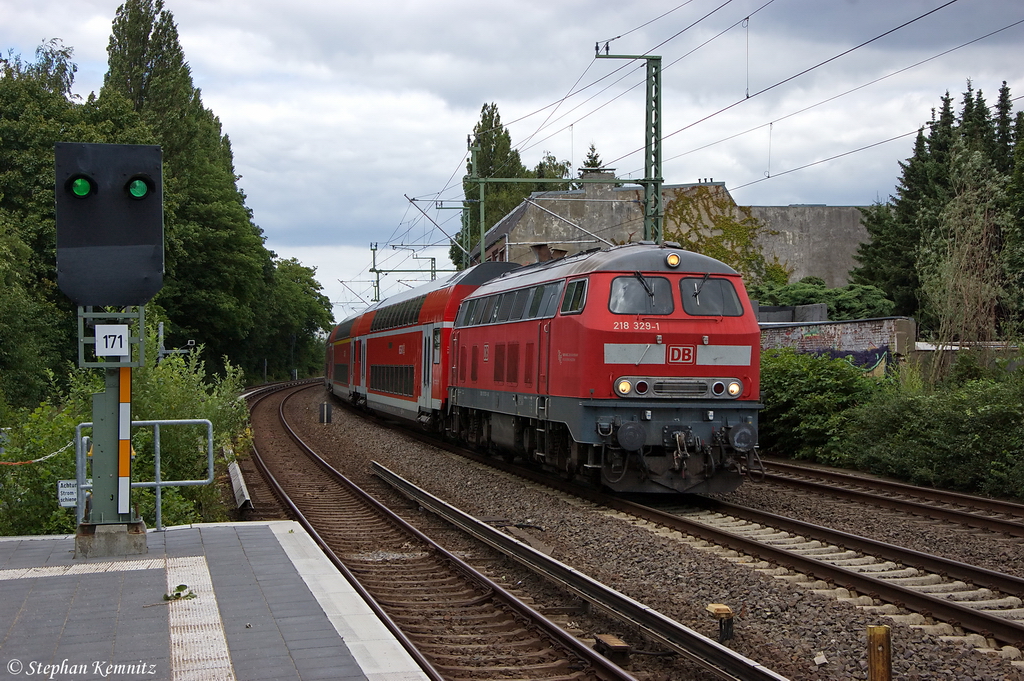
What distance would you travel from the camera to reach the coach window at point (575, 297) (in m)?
13.0

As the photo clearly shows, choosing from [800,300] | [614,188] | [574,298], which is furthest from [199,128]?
[574,298]

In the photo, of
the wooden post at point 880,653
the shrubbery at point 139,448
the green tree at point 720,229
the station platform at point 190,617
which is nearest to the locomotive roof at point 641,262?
the shrubbery at point 139,448

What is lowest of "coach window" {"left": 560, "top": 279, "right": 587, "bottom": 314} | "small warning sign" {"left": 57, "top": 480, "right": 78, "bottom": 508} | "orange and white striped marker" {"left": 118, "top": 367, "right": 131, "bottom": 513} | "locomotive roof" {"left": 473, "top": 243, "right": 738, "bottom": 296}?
"small warning sign" {"left": 57, "top": 480, "right": 78, "bottom": 508}

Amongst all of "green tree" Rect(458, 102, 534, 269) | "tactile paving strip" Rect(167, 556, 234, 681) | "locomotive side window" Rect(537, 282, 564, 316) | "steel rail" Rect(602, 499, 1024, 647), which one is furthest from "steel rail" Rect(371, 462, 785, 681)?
"green tree" Rect(458, 102, 534, 269)

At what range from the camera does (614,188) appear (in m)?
50.6

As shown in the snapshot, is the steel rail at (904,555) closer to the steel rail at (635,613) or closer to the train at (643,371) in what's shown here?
the train at (643,371)

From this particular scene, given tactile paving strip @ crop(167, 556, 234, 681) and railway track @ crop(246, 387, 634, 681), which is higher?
tactile paving strip @ crop(167, 556, 234, 681)

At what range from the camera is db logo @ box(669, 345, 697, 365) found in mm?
12727

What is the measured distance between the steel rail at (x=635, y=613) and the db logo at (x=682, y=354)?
343 centimetres

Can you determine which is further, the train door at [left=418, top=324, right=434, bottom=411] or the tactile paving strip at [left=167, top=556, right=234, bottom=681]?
the train door at [left=418, top=324, right=434, bottom=411]

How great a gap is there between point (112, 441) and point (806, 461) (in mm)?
14131

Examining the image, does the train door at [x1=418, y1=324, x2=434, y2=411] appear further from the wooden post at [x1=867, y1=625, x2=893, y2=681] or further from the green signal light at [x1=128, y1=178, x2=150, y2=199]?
the wooden post at [x1=867, y1=625, x2=893, y2=681]

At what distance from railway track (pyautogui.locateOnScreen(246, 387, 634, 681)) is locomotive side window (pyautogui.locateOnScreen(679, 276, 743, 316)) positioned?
4.73 meters

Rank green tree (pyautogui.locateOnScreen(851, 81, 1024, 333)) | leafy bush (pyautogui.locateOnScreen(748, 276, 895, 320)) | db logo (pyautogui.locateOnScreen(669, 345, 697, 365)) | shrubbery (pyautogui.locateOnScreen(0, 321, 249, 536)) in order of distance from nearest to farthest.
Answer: shrubbery (pyautogui.locateOnScreen(0, 321, 249, 536)) → db logo (pyautogui.locateOnScreen(669, 345, 697, 365)) → green tree (pyautogui.locateOnScreen(851, 81, 1024, 333)) → leafy bush (pyautogui.locateOnScreen(748, 276, 895, 320))
